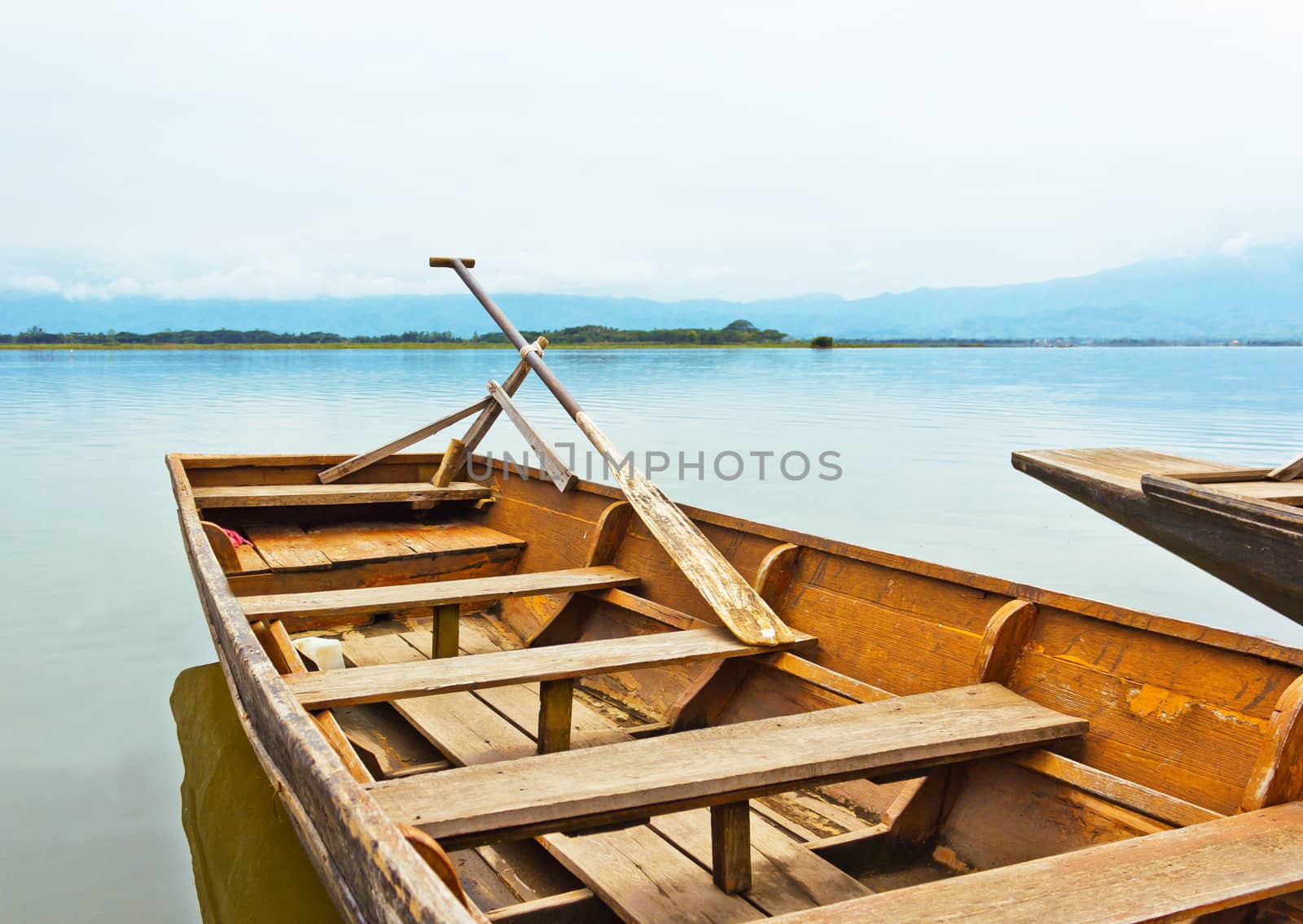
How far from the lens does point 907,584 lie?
3262 mm

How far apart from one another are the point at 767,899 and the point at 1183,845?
1.00m

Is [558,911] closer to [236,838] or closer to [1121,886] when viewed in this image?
[1121,886]

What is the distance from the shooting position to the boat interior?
6.73ft

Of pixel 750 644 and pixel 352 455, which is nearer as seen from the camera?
pixel 750 644

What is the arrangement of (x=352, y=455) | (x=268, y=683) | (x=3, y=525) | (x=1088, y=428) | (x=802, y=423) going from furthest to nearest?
(x=802, y=423) < (x=1088, y=428) < (x=3, y=525) < (x=352, y=455) < (x=268, y=683)

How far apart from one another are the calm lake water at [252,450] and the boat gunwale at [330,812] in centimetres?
141

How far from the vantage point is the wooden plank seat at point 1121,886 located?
1.79 meters

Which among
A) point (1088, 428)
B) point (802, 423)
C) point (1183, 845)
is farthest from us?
point (802, 423)

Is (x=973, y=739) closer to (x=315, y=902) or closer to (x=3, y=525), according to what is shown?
(x=315, y=902)

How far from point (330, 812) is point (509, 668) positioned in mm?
1398

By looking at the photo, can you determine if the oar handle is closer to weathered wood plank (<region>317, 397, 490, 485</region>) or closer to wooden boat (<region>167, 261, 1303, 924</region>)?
weathered wood plank (<region>317, 397, 490, 485</region>)

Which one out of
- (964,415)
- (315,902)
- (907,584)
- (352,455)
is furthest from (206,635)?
(964,415)

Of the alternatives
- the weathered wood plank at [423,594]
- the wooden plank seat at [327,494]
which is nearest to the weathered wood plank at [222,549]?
the weathered wood plank at [423,594]

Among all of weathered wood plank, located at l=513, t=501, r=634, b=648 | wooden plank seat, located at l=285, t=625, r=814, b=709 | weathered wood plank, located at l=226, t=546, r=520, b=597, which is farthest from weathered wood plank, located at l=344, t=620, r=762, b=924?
weathered wood plank, located at l=226, t=546, r=520, b=597
